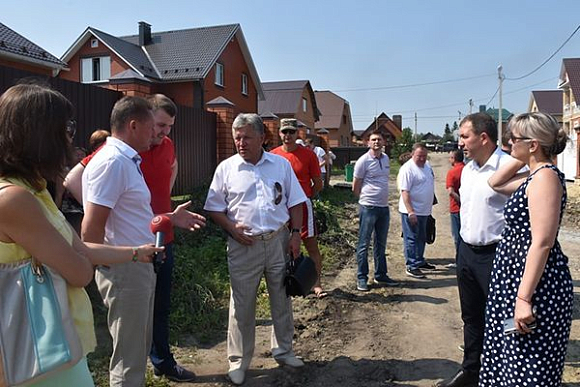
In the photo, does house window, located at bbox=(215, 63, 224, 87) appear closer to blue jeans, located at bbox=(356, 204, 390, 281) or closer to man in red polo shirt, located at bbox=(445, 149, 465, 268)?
man in red polo shirt, located at bbox=(445, 149, 465, 268)

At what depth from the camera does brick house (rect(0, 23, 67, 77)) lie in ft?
45.8

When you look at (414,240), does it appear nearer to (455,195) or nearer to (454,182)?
(455,195)

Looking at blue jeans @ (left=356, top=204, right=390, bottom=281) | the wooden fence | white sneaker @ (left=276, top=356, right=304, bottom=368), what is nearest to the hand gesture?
white sneaker @ (left=276, top=356, right=304, bottom=368)

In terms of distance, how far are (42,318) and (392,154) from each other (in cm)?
4393

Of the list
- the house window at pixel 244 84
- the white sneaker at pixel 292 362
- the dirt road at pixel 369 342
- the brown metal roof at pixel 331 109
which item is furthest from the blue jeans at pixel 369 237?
the brown metal roof at pixel 331 109

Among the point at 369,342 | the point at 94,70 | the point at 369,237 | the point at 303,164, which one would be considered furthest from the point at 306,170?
the point at 94,70

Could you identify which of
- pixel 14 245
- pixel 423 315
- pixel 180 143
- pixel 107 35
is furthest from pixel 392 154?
pixel 14 245

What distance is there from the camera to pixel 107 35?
2438cm

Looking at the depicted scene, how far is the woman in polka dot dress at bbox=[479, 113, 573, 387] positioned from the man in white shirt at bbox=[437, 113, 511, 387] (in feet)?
2.19

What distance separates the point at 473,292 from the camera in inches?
142

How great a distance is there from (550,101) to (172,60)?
4048cm

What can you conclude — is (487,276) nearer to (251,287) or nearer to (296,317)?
(251,287)

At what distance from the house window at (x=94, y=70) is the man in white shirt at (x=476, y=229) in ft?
75.6

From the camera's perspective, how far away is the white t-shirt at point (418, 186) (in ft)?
22.6
